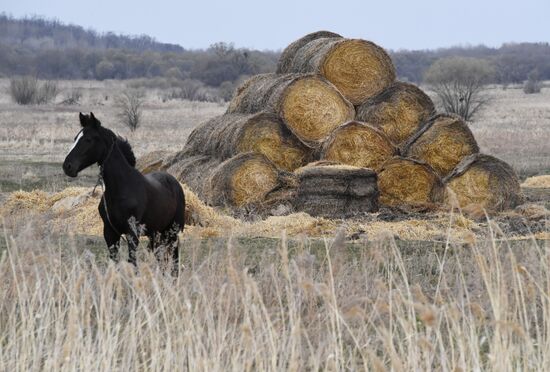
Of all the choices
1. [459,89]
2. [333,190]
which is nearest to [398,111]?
[333,190]

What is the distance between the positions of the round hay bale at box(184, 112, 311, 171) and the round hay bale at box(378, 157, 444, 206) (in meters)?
1.40

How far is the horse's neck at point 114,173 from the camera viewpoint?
9.76 m

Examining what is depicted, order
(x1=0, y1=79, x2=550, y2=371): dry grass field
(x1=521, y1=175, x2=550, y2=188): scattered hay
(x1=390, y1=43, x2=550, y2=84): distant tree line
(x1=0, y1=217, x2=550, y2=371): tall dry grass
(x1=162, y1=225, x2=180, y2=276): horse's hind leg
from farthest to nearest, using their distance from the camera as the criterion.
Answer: (x1=390, y1=43, x2=550, y2=84): distant tree line
(x1=521, y1=175, x2=550, y2=188): scattered hay
(x1=162, y1=225, x2=180, y2=276): horse's hind leg
(x1=0, y1=79, x2=550, y2=371): dry grass field
(x1=0, y1=217, x2=550, y2=371): tall dry grass

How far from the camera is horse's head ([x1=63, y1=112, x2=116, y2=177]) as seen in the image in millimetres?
9641

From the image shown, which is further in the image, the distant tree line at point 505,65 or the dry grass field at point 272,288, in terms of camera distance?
the distant tree line at point 505,65

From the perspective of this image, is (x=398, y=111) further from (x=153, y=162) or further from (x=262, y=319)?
(x=262, y=319)

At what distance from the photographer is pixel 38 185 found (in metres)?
19.2

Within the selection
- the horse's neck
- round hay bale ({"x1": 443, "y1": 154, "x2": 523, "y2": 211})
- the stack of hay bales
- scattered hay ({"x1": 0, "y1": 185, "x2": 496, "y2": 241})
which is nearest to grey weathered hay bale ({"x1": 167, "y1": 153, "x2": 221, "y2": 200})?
the stack of hay bales

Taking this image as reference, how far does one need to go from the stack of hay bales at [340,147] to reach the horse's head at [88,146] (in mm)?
5098

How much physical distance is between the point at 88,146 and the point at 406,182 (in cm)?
679

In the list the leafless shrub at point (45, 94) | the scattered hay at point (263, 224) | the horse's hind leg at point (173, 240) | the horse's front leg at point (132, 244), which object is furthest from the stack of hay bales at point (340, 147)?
the leafless shrub at point (45, 94)

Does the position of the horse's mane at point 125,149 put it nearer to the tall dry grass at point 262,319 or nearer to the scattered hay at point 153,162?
the tall dry grass at point 262,319

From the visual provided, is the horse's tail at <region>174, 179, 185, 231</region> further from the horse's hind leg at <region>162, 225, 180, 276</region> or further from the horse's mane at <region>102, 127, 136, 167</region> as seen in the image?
the horse's mane at <region>102, 127, 136, 167</region>

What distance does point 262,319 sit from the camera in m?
5.89
